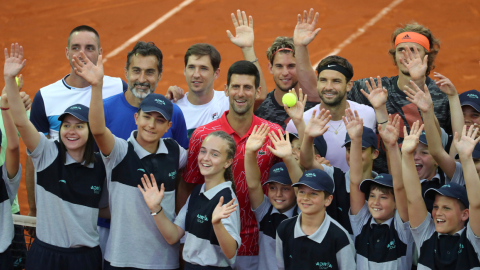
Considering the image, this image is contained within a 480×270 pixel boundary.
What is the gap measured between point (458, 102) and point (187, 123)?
9.78 feet

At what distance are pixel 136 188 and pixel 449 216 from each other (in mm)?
2768

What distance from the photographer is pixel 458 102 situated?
5.76 metres

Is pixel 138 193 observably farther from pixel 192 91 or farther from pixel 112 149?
pixel 192 91

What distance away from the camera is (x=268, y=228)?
5.40 metres

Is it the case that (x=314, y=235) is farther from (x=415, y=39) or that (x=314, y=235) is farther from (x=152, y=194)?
(x=415, y=39)

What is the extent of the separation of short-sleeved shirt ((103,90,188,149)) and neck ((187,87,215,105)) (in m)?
0.70

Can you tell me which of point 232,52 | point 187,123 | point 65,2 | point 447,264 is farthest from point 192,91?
point 65,2

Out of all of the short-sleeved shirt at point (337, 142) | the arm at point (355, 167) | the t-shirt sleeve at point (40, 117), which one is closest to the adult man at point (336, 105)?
the short-sleeved shirt at point (337, 142)

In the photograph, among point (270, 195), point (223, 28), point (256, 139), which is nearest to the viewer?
point (256, 139)

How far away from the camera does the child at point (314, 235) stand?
477cm

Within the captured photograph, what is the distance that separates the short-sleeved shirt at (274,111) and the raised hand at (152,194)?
83.2 inches

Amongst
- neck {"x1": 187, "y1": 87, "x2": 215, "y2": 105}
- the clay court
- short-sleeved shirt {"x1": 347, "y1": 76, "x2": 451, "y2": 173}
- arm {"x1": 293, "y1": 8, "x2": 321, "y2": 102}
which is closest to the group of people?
short-sleeved shirt {"x1": 347, "y1": 76, "x2": 451, "y2": 173}

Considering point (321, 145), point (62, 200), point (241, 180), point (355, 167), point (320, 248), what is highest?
point (321, 145)

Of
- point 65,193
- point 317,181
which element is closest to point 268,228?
point 317,181
